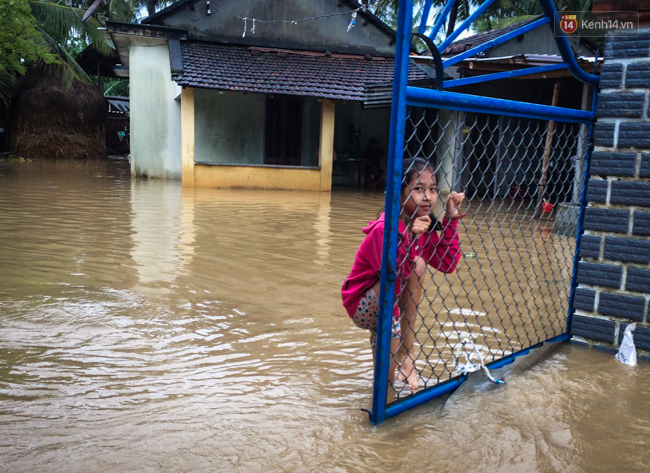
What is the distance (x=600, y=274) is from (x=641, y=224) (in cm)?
36

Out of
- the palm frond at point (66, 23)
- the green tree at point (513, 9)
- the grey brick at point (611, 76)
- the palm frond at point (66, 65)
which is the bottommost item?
the grey brick at point (611, 76)

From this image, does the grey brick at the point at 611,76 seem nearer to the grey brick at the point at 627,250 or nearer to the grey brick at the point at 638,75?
the grey brick at the point at 638,75

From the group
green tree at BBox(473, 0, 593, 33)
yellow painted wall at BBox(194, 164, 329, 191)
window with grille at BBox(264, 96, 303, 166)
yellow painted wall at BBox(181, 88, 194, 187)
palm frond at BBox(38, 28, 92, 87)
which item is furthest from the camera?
green tree at BBox(473, 0, 593, 33)

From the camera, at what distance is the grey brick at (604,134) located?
338cm

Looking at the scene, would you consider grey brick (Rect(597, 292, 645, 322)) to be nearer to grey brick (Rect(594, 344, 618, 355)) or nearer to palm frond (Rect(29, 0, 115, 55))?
grey brick (Rect(594, 344, 618, 355))

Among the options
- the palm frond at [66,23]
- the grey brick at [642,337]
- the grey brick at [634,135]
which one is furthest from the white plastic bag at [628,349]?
the palm frond at [66,23]

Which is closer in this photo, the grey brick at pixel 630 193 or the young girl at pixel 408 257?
the young girl at pixel 408 257

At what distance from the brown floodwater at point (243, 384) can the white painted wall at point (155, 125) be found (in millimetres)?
9466

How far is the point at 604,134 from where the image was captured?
11.2ft

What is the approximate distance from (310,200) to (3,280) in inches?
299

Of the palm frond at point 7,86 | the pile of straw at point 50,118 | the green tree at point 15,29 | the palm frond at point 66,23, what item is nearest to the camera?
the green tree at point 15,29

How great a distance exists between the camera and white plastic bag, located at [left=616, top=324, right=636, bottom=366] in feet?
10.7

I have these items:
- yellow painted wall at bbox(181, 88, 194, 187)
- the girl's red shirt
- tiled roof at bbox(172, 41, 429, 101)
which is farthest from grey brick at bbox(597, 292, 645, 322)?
yellow painted wall at bbox(181, 88, 194, 187)

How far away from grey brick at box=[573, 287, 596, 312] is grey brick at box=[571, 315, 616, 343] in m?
0.06
